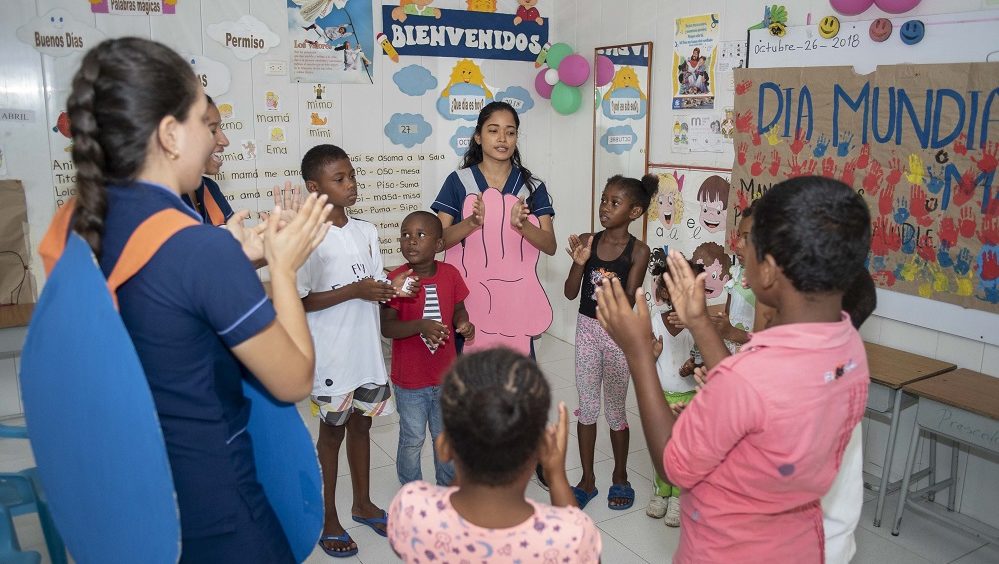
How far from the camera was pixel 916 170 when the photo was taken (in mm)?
2926

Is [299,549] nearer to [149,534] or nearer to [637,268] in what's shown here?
A: [149,534]

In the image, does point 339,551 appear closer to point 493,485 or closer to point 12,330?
point 493,485

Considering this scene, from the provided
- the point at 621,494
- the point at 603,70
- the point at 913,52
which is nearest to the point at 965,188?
the point at 913,52

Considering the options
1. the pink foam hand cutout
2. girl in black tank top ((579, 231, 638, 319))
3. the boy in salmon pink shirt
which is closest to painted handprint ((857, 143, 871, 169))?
girl in black tank top ((579, 231, 638, 319))

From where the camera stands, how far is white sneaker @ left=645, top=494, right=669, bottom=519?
9.60ft

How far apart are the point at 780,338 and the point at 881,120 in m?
2.24

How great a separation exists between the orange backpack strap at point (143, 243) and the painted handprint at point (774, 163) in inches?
116

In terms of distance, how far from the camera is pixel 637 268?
9.46 feet

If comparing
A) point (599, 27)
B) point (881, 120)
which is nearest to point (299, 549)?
point (881, 120)

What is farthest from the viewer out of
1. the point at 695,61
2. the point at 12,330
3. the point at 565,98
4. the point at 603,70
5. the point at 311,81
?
the point at 565,98

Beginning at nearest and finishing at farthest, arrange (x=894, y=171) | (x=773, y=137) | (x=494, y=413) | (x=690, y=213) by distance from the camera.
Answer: (x=494, y=413), (x=894, y=171), (x=773, y=137), (x=690, y=213)

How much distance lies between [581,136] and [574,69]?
0.47m

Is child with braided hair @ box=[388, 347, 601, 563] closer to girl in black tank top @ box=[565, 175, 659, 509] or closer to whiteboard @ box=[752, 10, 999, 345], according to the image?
girl in black tank top @ box=[565, 175, 659, 509]

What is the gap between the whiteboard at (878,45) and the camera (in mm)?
2684
